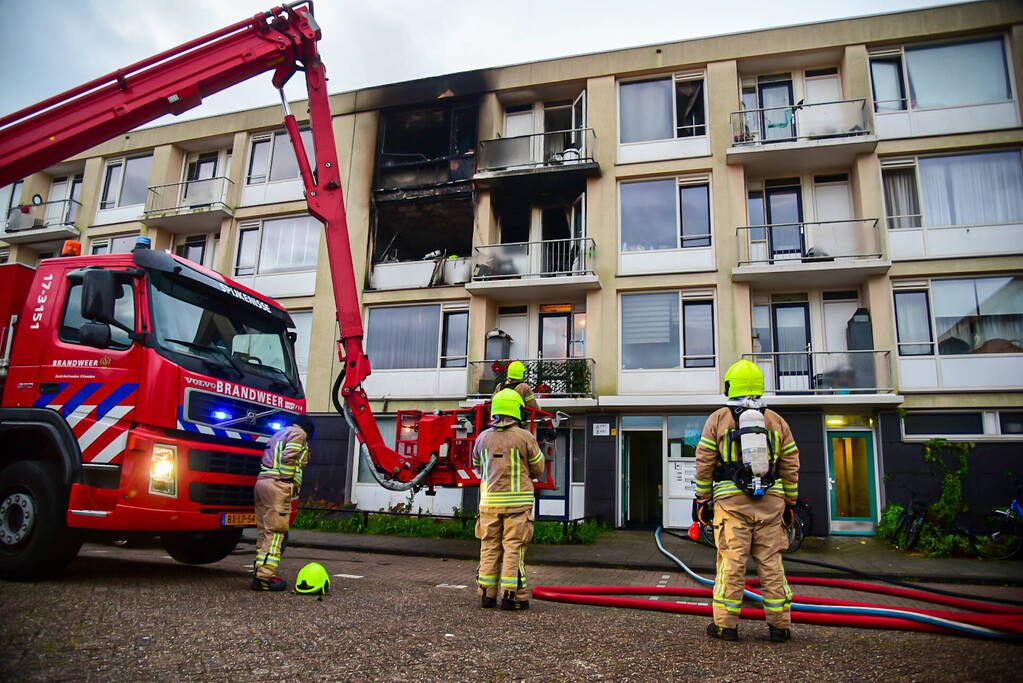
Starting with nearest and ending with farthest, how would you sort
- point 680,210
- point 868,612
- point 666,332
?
point 868,612 < point 666,332 < point 680,210

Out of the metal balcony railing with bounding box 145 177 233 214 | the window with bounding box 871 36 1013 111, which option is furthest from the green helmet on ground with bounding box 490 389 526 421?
the metal balcony railing with bounding box 145 177 233 214

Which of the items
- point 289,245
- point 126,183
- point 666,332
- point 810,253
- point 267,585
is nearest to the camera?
point 267,585

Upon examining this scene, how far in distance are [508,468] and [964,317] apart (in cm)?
1338

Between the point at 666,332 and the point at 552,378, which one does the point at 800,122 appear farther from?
the point at 552,378

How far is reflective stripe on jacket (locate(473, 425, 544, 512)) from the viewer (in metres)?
5.86

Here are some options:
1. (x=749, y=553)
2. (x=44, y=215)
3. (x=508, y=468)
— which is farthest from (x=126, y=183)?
(x=749, y=553)

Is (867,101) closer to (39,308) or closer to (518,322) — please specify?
(518,322)

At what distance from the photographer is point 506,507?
5809 mm

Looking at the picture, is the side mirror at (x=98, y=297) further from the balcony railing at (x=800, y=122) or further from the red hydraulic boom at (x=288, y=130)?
the balcony railing at (x=800, y=122)

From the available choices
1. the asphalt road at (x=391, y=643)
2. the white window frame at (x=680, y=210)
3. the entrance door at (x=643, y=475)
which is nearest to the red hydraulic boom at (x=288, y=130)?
the asphalt road at (x=391, y=643)

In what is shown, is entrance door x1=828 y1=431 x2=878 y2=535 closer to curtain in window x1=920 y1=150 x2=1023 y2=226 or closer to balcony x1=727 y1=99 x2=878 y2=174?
curtain in window x1=920 y1=150 x2=1023 y2=226

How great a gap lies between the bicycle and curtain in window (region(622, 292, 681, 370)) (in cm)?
675

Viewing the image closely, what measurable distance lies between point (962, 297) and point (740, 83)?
299 inches

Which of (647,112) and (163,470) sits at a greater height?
(647,112)
